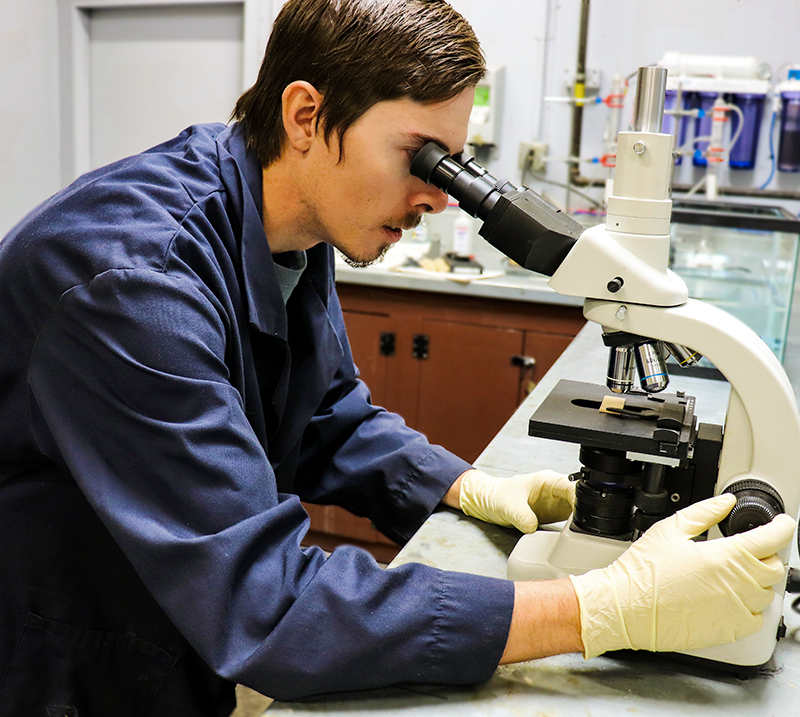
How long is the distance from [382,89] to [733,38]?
102 inches

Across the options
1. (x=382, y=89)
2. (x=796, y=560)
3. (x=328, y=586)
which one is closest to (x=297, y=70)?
(x=382, y=89)

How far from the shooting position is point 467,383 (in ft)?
9.03

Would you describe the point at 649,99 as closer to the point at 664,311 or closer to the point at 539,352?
the point at 664,311

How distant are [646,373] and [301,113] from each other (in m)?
0.57

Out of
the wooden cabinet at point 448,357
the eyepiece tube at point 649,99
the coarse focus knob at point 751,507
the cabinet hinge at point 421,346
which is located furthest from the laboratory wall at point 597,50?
the coarse focus knob at point 751,507

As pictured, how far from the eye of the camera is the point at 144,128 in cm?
392

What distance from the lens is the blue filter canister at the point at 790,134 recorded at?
115 inches

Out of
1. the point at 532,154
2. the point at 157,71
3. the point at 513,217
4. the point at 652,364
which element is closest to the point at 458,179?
the point at 513,217

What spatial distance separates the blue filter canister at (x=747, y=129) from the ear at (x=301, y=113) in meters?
2.43

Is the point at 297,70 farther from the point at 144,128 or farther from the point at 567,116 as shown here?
the point at 144,128

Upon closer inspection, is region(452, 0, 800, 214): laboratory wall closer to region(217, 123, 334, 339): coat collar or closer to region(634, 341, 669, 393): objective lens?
region(217, 123, 334, 339): coat collar

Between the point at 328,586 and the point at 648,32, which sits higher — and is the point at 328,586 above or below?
below

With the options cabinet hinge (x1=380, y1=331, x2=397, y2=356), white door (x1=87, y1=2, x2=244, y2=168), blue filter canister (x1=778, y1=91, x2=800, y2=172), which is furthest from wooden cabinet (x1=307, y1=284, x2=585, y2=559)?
white door (x1=87, y1=2, x2=244, y2=168)

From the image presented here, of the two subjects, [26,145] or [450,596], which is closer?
[450,596]
